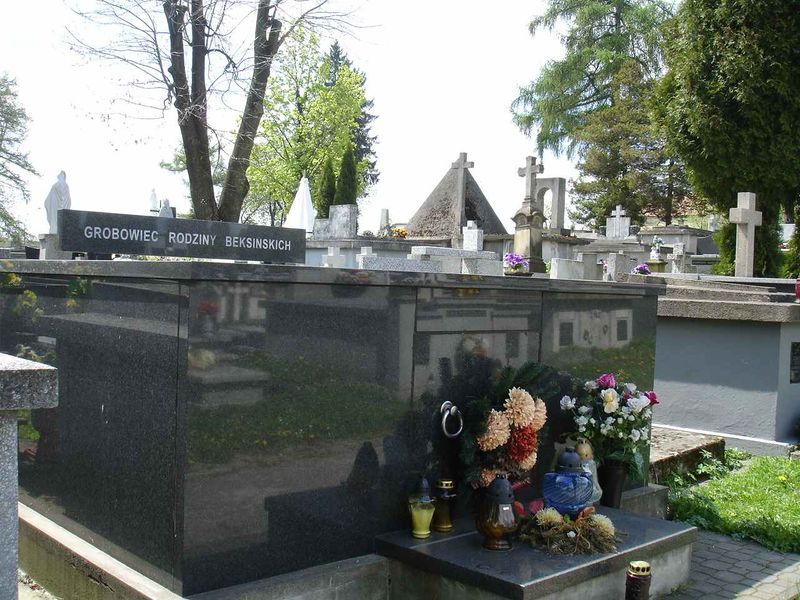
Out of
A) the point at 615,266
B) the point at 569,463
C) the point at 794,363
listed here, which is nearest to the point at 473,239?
the point at 615,266

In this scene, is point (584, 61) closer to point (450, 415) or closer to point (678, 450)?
point (678, 450)

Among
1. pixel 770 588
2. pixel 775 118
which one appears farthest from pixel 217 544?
pixel 775 118

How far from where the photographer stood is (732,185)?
1773cm

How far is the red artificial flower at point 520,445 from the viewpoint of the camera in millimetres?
4152

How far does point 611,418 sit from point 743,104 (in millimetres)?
14095

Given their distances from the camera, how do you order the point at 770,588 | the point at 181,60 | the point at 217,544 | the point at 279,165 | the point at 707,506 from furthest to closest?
the point at 279,165
the point at 181,60
the point at 707,506
the point at 770,588
the point at 217,544

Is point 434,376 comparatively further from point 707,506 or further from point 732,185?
point 732,185

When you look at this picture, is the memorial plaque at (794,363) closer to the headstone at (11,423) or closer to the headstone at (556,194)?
the headstone at (11,423)

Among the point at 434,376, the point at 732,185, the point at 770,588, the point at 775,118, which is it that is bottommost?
the point at 770,588

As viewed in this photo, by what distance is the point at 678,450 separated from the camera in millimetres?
6789

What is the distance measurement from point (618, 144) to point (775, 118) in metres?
19.5

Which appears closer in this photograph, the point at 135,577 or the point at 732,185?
the point at 135,577

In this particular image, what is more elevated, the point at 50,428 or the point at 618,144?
the point at 618,144

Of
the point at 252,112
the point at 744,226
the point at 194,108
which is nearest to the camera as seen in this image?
the point at 194,108
